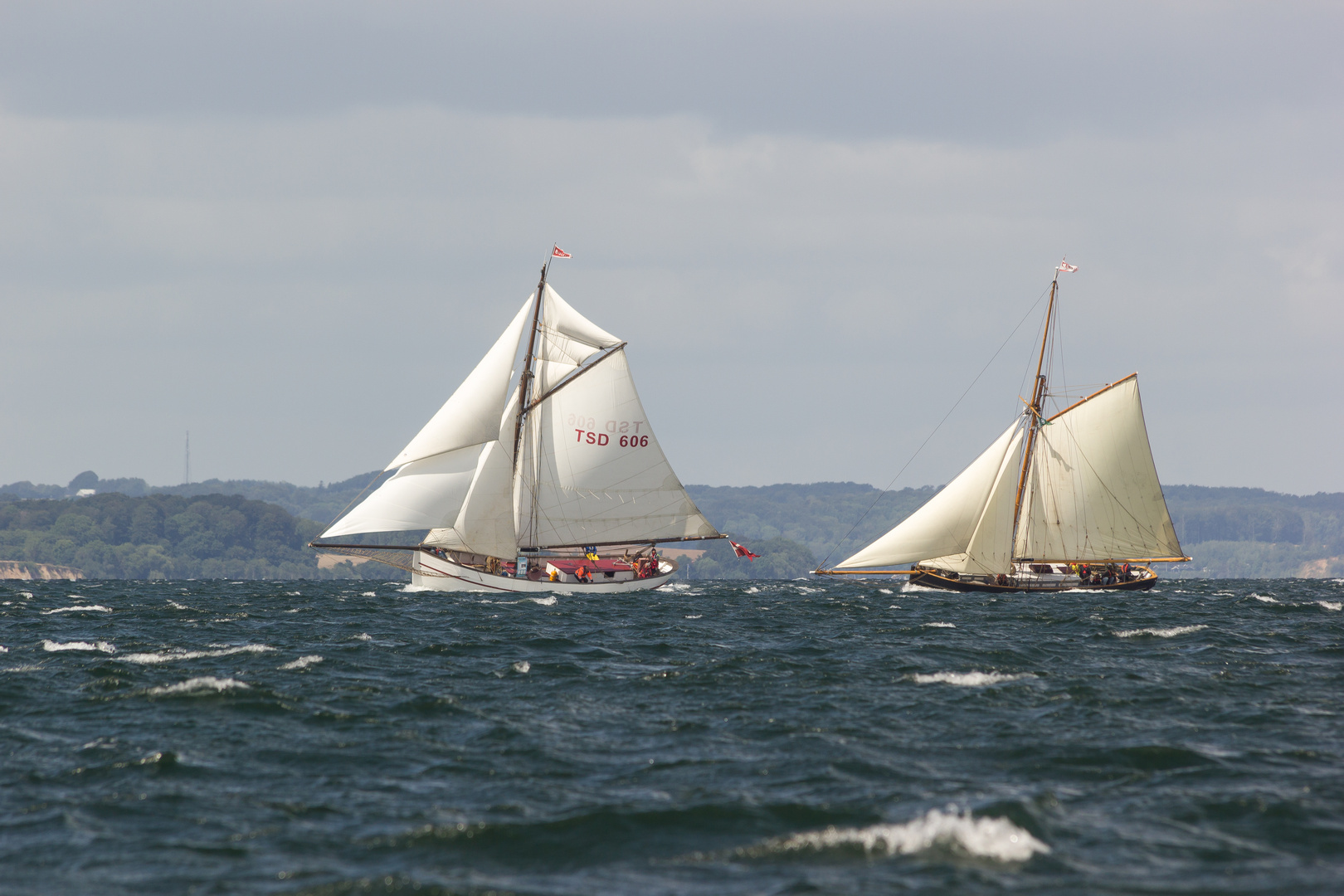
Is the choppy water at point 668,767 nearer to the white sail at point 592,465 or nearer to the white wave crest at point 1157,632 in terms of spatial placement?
the white wave crest at point 1157,632

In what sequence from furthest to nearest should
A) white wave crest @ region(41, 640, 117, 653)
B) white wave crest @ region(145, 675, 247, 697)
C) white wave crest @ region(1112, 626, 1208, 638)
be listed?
1. white wave crest @ region(1112, 626, 1208, 638)
2. white wave crest @ region(41, 640, 117, 653)
3. white wave crest @ region(145, 675, 247, 697)

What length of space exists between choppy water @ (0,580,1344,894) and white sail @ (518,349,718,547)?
37710mm

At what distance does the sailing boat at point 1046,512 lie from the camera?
74188 mm

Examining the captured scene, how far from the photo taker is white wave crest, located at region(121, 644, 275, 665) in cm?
3334

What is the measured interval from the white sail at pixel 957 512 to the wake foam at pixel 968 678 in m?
42.2

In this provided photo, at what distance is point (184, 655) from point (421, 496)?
1458 inches

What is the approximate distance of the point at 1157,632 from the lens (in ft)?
143

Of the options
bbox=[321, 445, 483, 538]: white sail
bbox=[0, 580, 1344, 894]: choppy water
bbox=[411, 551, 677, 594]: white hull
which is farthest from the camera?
bbox=[411, 551, 677, 594]: white hull

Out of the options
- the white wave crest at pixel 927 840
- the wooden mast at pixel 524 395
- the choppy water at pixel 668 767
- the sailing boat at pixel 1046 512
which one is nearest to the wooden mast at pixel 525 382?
the wooden mast at pixel 524 395

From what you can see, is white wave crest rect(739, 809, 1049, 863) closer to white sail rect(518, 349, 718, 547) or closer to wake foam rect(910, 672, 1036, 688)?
wake foam rect(910, 672, 1036, 688)

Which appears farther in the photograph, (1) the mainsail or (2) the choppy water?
(1) the mainsail

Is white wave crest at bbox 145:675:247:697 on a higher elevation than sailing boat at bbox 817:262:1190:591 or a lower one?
lower

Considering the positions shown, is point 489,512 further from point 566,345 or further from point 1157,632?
point 1157,632

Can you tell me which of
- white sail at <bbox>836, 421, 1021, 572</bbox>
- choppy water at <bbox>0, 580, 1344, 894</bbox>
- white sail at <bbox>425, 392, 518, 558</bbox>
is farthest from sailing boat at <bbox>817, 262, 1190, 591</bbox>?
choppy water at <bbox>0, 580, 1344, 894</bbox>
